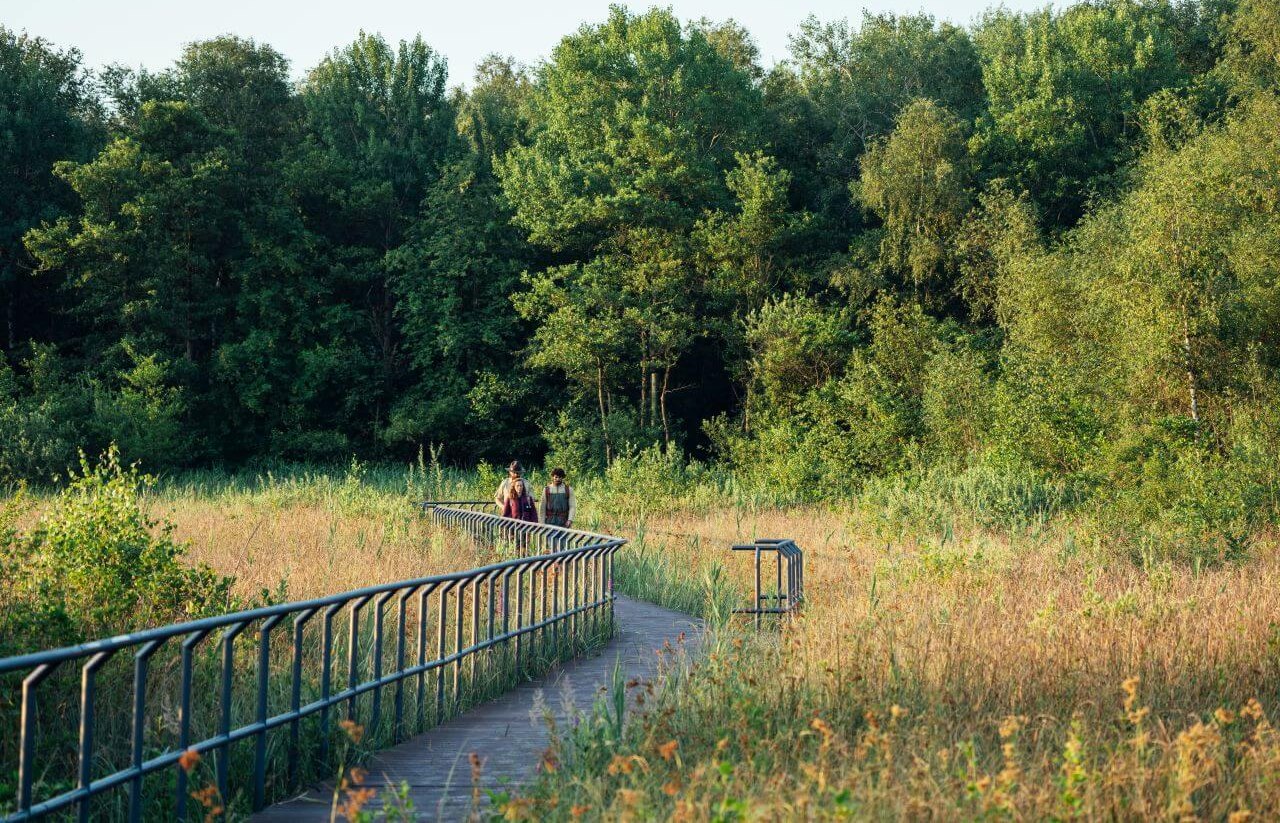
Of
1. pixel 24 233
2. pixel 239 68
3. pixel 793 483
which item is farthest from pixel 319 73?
pixel 793 483

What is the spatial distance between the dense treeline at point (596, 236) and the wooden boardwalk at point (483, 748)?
23402 mm

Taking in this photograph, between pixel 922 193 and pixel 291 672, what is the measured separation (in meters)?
34.0

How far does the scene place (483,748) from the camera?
7141mm

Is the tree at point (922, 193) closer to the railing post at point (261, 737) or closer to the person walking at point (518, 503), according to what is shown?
the person walking at point (518, 503)

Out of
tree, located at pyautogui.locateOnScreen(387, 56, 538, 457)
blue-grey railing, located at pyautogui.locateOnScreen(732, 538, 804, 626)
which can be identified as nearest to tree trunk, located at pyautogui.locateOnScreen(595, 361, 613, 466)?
tree, located at pyautogui.locateOnScreen(387, 56, 538, 457)

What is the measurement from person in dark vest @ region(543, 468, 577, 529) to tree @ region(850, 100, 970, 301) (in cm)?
2457

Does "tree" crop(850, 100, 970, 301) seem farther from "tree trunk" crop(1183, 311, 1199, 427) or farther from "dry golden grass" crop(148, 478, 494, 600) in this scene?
"dry golden grass" crop(148, 478, 494, 600)

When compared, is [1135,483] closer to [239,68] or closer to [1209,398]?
[1209,398]

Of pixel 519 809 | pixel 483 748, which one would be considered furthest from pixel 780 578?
pixel 519 809

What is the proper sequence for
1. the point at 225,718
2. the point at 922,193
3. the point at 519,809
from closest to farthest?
the point at 519,809, the point at 225,718, the point at 922,193

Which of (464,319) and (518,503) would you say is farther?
(464,319)

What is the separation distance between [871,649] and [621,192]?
35.1 meters

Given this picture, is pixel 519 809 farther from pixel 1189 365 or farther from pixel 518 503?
pixel 1189 365

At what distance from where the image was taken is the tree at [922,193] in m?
39.2
